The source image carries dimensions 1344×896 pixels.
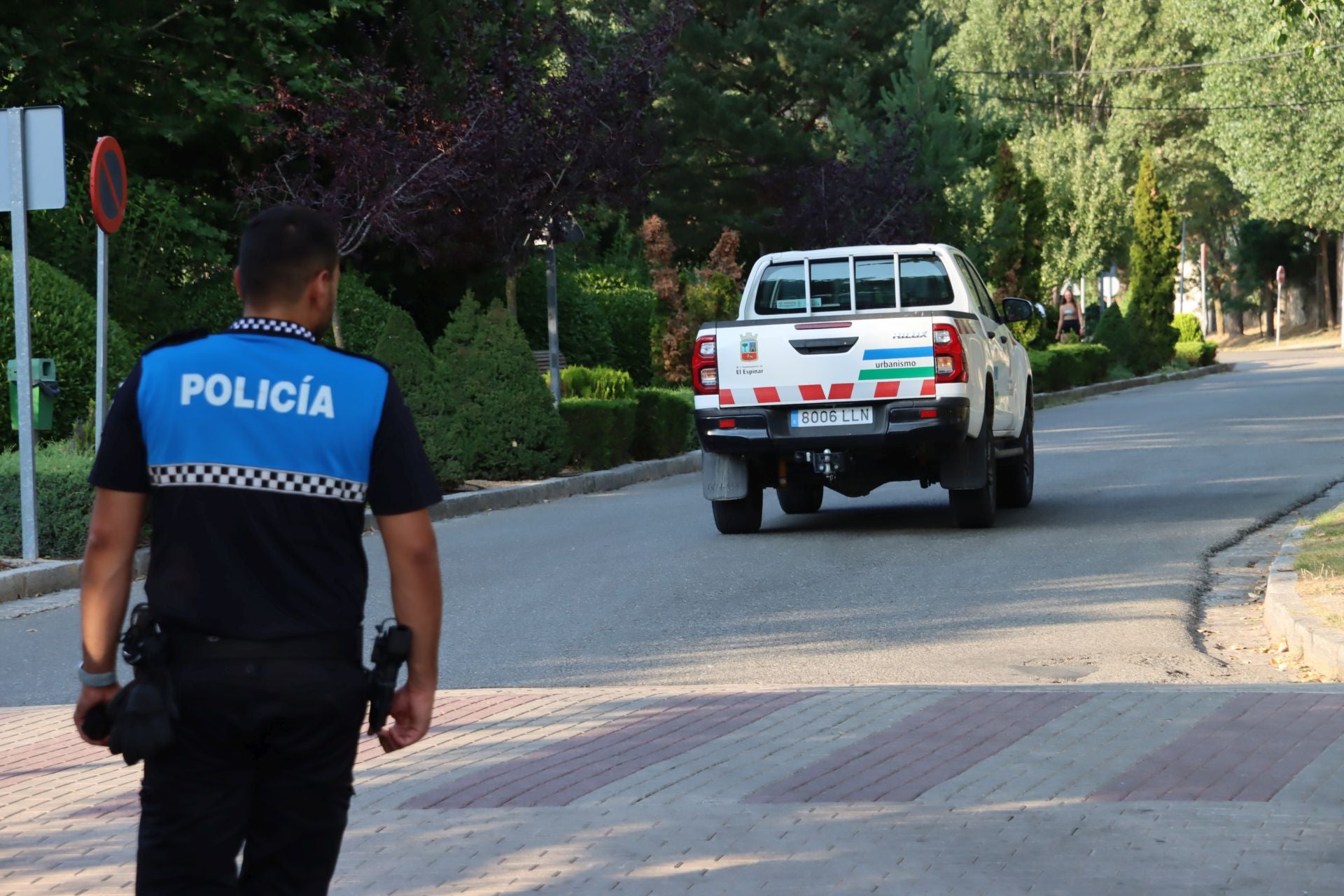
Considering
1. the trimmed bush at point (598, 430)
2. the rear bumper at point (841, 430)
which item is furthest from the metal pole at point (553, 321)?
the rear bumper at point (841, 430)

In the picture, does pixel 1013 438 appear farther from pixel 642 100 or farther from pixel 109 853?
pixel 109 853

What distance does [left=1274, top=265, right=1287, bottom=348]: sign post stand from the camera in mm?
73562

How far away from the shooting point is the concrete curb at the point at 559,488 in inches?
657

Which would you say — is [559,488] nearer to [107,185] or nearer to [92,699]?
[107,185]

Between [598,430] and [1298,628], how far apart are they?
1211 centimetres

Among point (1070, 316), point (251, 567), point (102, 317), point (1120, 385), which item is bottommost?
point (251, 567)

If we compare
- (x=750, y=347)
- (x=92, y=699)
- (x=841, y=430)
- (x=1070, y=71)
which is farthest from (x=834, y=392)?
(x=1070, y=71)

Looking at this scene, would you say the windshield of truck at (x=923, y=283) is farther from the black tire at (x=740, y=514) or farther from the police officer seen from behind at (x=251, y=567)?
the police officer seen from behind at (x=251, y=567)

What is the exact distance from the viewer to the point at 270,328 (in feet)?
11.1

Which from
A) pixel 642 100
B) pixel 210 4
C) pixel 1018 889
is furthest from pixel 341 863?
pixel 210 4

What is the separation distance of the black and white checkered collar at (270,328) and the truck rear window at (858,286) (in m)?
11.6

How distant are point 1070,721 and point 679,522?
8.29 m

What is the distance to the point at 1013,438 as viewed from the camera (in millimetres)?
14891

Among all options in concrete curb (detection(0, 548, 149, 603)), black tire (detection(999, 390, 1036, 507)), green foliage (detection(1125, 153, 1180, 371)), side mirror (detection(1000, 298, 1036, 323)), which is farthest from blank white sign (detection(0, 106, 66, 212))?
green foliage (detection(1125, 153, 1180, 371))
